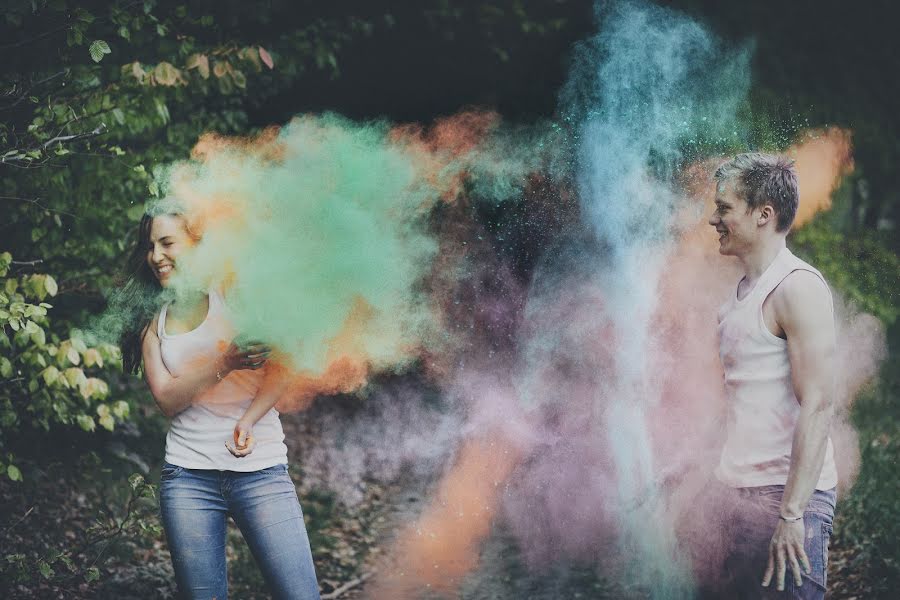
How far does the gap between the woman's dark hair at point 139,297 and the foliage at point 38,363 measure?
0.62 m

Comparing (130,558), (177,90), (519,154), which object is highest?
(177,90)

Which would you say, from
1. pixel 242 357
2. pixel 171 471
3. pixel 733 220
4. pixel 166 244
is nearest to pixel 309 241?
pixel 166 244

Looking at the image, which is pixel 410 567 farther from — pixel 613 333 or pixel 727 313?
pixel 727 313

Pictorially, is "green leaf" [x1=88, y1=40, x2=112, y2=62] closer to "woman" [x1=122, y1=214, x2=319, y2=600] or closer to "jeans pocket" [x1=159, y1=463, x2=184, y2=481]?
"woman" [x1=122, y1=214, x2=319, y2=600]

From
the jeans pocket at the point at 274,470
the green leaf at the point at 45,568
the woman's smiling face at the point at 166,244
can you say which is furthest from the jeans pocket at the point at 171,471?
the green leaf at the point at 45,568

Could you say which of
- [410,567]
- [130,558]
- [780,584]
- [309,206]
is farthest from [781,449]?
[130,558]

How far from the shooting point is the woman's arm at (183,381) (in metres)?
3.00

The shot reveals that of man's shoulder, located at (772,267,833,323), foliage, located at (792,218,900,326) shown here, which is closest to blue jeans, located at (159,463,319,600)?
man's shoulder, located at (772,267,833,323)

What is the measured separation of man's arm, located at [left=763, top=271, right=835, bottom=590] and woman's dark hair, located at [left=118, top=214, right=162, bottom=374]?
2387 millimetres

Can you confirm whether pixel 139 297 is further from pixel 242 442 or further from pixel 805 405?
pixel 805 405

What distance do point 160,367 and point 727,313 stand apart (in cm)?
214

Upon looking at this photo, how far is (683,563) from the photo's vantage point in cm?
508

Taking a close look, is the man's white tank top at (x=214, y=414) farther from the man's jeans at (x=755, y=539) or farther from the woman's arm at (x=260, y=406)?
the man's jeans at (x=755, y=539)

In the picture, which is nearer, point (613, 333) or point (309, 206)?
point (309, 206)
